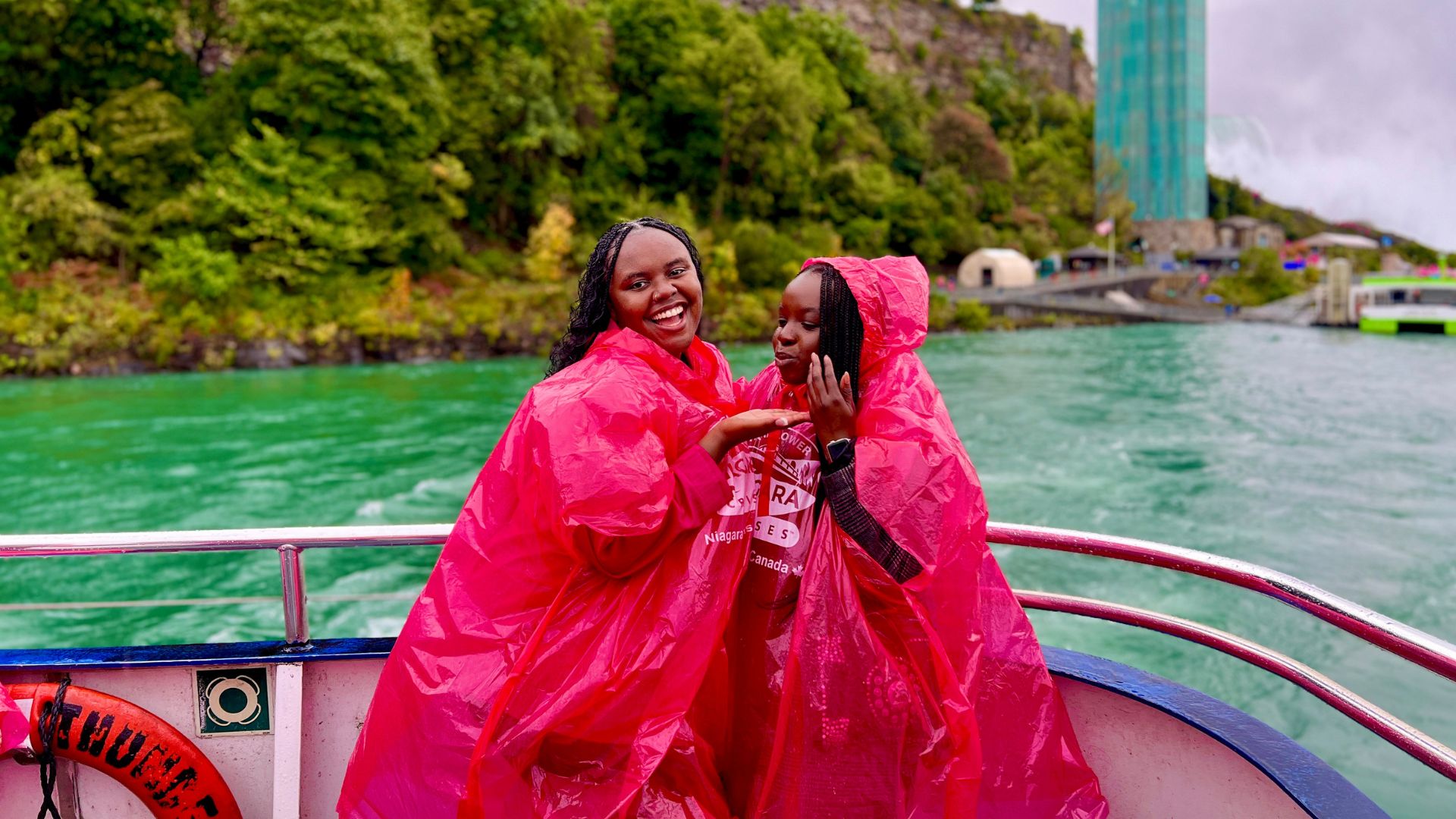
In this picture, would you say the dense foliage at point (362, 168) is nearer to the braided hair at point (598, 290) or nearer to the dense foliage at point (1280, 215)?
the braided hair at point (598, 290)

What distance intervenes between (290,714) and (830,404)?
53.8 inches

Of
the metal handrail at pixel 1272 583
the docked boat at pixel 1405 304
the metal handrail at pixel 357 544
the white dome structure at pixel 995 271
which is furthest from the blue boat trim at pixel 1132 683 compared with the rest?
the white dome structure at pixel 995 271

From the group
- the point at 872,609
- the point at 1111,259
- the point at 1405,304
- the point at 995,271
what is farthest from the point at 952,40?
the point at 872,609

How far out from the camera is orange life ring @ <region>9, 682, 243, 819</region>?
1984 mm

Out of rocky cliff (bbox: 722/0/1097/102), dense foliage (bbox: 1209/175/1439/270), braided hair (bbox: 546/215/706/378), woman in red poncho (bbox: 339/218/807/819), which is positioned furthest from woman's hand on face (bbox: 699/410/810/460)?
dense foliage (bbox: 1209/175/1439/270)

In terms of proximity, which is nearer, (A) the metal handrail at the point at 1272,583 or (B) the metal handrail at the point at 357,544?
(A) the metal handrail at the point at 1272,583

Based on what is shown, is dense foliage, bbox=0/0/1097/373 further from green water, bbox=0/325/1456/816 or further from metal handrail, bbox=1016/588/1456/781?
metal handrail, bbox=1016/588/1456/781

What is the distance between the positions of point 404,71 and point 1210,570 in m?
28.7

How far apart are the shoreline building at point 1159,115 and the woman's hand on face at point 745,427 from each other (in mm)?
62389

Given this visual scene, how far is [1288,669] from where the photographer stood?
1.75 meters

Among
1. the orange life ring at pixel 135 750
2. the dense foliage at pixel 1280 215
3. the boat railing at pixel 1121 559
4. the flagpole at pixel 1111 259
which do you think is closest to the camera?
the boat railing at pixel 1121 559

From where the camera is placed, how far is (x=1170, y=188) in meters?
58.8

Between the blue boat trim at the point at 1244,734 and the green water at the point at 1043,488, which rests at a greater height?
the blue boat trim at the point at 1244,734

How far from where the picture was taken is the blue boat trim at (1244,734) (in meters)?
1.59
